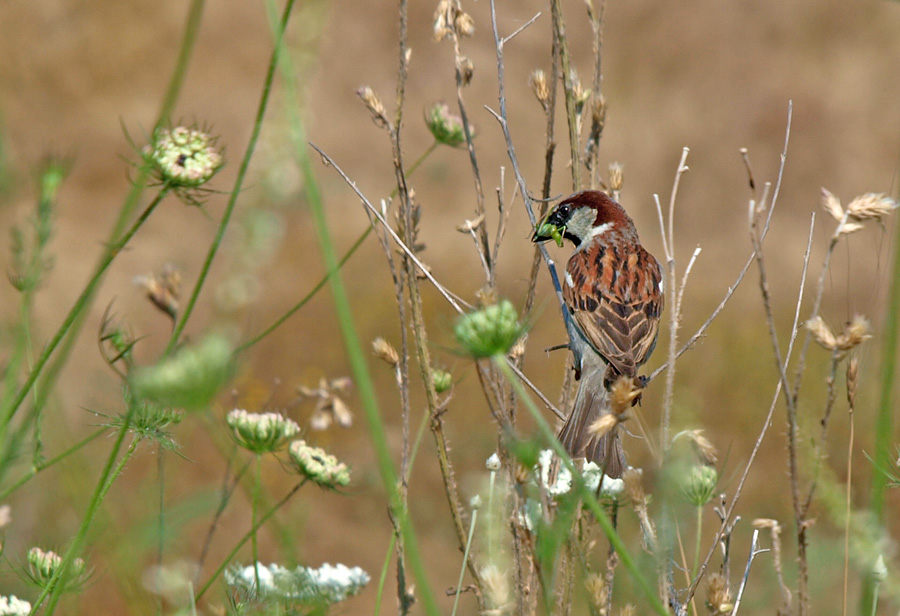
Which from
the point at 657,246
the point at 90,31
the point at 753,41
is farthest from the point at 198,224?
the point at 753,41

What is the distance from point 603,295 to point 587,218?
0.51m

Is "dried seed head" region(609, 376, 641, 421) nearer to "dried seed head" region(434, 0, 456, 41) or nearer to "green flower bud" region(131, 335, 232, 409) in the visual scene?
"green flower bud" region(131, 335, 232, 409)

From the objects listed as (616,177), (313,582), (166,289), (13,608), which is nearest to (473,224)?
(616,177)

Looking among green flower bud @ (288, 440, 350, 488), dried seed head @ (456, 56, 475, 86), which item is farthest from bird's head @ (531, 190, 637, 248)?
green flower bud @ (288, 440, 350, 488)

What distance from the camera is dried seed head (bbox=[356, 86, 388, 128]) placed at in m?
2.35

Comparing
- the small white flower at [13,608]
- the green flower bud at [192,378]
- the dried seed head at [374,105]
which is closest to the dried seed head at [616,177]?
the dried seed head at [374,105]

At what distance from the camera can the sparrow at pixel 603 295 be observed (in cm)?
308

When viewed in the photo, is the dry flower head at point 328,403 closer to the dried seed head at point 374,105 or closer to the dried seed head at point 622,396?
the dried seed head at point 374,105

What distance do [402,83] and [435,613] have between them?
151cm

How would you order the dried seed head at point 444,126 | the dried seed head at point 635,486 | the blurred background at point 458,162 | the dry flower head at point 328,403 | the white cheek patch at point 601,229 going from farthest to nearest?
the blurred background at point 458,162, the white cheek patch at point 601,229, the dried seed head at point 444,126, the dry flower head at point 328,403, the dried seed head at point 635,486

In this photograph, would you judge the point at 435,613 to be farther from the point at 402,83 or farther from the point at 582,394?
the point at 582,394

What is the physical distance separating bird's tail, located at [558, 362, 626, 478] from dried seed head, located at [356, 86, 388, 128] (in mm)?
954

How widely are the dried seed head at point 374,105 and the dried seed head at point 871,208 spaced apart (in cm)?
118

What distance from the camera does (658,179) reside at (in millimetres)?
10156
